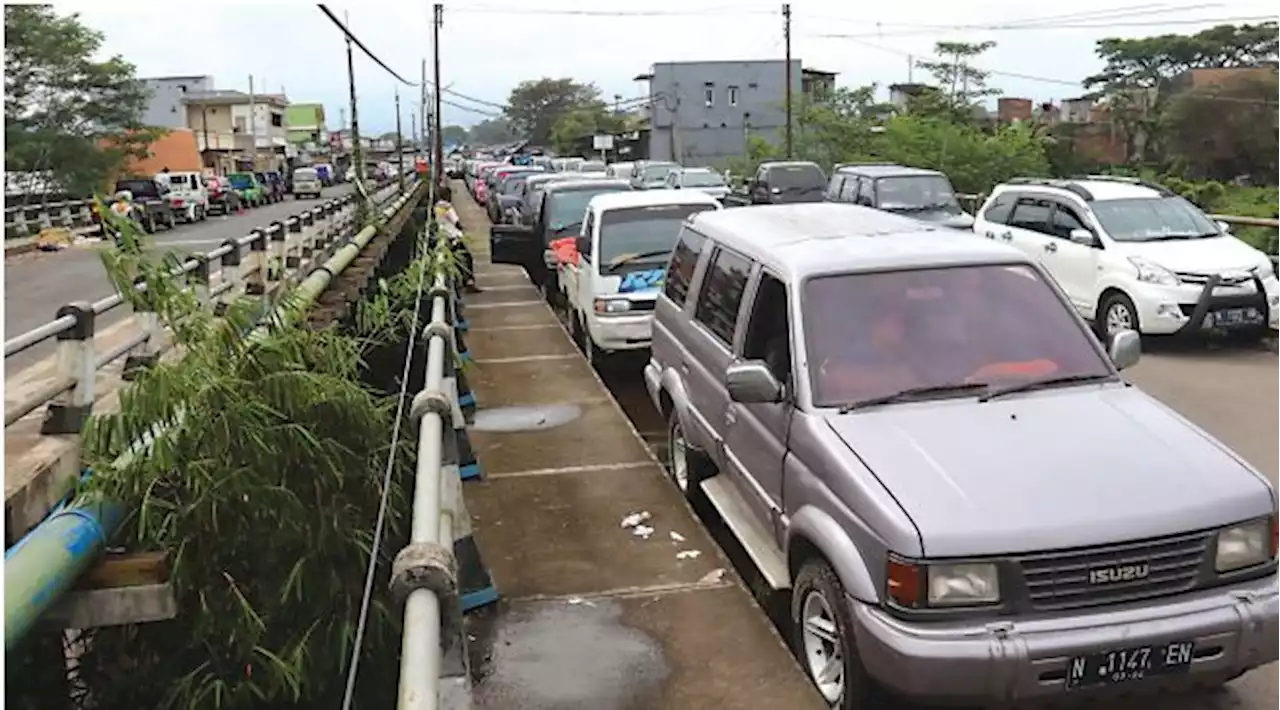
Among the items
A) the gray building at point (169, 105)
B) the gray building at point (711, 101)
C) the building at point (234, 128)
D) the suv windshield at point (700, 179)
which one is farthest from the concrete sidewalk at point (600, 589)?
the gray building at point (169, 105)

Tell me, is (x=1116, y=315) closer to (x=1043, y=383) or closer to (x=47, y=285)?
(x=1043, y=383)

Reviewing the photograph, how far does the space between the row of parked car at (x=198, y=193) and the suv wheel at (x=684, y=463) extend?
76.5 feet

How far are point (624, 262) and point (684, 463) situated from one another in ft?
15.5

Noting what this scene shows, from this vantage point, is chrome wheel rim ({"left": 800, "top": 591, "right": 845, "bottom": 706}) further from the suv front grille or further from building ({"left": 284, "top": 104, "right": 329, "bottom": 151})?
building ({"left": 284, "top": 104, "right": 329, "bottom": 151})

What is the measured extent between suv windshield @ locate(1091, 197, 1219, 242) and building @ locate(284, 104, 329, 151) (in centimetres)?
11815

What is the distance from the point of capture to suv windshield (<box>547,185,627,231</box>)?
17.4 meters

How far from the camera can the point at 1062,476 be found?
4289 mm

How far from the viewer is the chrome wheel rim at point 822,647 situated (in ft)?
14.8

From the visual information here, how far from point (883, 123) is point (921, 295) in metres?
41.7

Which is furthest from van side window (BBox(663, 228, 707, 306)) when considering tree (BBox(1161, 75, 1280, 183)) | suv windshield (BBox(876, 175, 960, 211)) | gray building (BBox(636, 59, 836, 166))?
gray building (BBox(636, 59, 836, 166))

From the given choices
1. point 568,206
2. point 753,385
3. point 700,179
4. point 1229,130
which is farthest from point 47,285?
point 1229,130

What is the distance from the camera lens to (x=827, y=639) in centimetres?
463

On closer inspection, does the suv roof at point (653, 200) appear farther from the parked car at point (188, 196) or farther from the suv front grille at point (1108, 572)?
the parked car at point (188, 196)

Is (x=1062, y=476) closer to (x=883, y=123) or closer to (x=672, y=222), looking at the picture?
(x=672, y=222)
